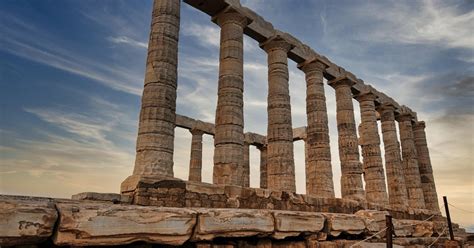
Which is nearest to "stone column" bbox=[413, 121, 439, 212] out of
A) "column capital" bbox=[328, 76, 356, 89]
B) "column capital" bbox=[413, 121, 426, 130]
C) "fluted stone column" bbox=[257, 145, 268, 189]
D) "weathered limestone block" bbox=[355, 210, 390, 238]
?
"column capital" bbox=[413, 121, 426, 130]

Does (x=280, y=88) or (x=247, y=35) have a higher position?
(x=247, y=35)

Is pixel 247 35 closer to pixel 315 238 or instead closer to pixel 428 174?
pixel 315 238

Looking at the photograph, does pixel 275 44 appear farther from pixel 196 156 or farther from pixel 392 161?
pixel 392 161

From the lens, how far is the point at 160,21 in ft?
42.1

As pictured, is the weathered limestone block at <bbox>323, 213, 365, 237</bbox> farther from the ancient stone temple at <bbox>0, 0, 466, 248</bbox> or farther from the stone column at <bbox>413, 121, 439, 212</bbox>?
the stone column at <bbox>413, 121, 439, 212</bbox>

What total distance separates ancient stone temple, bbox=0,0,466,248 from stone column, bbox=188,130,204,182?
0.08 m

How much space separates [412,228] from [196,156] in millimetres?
16913

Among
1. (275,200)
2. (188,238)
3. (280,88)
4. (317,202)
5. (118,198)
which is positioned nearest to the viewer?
(188,238)

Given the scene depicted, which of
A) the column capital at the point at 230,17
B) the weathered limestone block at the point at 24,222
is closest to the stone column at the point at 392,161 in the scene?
the column capital at the point at 230,17

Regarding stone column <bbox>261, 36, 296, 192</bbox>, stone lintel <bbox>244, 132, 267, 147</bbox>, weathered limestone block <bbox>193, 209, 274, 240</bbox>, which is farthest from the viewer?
stone lintel <bbox>244, 132, 267, 147</bbox>

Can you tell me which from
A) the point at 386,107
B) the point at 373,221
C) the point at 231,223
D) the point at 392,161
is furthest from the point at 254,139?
the point at 231,223

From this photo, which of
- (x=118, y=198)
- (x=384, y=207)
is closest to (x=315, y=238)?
(x=118, y=198)

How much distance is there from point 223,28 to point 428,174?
824 inches

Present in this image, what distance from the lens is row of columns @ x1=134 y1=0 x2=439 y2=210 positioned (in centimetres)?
Result: 1184
